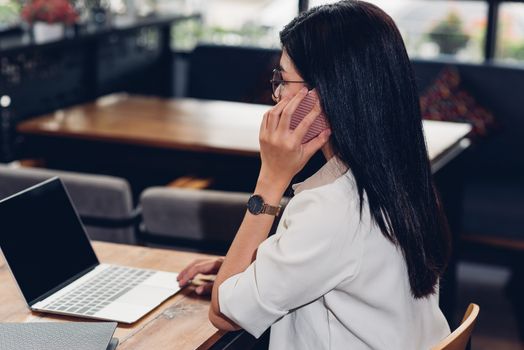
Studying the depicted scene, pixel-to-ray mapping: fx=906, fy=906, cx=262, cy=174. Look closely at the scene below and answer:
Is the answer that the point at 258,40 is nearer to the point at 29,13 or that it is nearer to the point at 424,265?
the point at 29,13

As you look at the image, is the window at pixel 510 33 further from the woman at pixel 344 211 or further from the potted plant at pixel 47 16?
the woman at pixel 344 211

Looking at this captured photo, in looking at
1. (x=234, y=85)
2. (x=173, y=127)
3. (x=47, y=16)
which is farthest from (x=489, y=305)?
(x=47, y=16)

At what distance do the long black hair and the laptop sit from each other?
52 cm

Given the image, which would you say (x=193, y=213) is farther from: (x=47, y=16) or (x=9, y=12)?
(x=9, y=12)

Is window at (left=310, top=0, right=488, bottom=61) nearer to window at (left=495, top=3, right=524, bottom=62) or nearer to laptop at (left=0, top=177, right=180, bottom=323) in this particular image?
window at (left=495, top=3, right=524, bottom=62)

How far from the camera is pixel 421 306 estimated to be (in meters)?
1.65

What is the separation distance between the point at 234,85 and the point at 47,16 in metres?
1.34

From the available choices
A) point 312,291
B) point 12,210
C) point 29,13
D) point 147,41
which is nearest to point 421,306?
point 312,291

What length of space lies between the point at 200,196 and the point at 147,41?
3109 millimetres

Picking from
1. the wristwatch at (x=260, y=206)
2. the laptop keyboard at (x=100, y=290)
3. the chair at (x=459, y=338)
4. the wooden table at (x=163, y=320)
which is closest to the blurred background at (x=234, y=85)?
the laptop keyboard at (x=100, y=290)

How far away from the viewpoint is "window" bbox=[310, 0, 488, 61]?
5.33m

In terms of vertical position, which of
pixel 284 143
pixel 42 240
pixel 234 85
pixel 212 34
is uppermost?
pixel 284 143

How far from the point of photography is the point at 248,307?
152cm

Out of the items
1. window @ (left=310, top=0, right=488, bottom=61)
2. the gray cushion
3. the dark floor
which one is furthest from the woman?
window @ (left=310, top=0, right=488, bottom=61)
